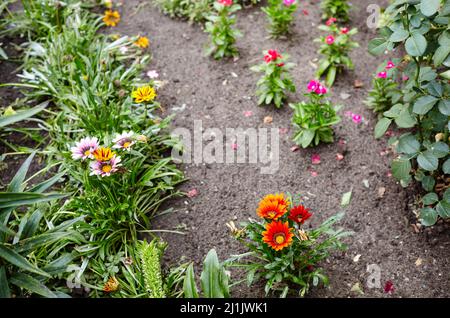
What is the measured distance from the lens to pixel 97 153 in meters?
2.38

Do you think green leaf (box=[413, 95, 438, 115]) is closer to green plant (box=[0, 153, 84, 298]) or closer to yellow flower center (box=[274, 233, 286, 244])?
yellow flower center (box=[274, 233, 286, 244])

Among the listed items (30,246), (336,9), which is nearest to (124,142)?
(30,246)

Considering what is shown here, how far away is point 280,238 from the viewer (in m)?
2.12

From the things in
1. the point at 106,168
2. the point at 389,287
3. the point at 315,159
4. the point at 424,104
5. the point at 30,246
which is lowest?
the point at 389,287

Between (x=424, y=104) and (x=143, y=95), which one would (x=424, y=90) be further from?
(x=143, y=95)

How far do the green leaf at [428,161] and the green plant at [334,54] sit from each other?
120 centimetres

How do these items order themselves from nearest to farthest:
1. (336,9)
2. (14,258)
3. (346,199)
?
(14,258), (346,199), (336,9)

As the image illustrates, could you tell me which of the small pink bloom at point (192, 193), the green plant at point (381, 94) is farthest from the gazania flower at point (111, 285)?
the green plant at point (381, 94)

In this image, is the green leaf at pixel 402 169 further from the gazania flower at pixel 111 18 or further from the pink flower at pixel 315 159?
the gazania flower at pixel 111 18

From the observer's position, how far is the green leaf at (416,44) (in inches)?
83.0

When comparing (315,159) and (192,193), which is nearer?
(192,193)

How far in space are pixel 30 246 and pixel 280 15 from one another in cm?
260

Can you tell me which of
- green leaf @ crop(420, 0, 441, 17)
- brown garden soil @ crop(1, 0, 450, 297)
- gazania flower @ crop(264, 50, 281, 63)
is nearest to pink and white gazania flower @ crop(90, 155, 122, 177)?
brown garden soil @ crop(1, 0, 450, 297)
